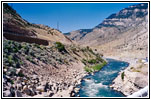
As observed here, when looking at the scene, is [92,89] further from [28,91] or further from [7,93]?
[7,93]

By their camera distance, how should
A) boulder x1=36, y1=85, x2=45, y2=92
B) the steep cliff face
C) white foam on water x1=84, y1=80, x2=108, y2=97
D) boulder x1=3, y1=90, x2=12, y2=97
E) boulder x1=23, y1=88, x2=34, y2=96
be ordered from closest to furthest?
boulder x1=3, y1=90, x2=12, y2=97
boulder x1=23, y1=88, x2=34, y2=96
boulder x1=36, y1=85, x2=45, y2=92
white foam on water x1=84, y1=80, x2=108, y2=97
the steep cliff face

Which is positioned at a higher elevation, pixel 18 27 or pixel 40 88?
pixel 18 27

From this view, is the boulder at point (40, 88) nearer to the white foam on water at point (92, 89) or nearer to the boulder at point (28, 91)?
the boulder at point (28, 91)

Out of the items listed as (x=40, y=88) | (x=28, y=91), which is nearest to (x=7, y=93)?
(x=28, y=91)

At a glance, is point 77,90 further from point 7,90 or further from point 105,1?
point 105,1

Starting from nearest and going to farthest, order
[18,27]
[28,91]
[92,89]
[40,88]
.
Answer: [28,91], [40,88], [92,89], [18,27]

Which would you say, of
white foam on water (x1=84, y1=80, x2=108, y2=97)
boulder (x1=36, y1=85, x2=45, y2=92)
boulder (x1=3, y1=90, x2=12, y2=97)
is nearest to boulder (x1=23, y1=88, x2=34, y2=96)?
boulder (x1=36, y1=85, x2=45, y2=92)

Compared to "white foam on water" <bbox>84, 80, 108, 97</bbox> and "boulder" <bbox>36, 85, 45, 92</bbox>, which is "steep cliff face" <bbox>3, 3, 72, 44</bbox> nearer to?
"white foam on water" <bbox>84, 80, 108, 97</bbox>

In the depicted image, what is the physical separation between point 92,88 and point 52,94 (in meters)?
9.60

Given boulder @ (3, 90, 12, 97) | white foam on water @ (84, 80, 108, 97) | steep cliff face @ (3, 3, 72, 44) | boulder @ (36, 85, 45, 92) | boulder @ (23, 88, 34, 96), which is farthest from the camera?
steep cliff face @ (3, 3, 72, 44)

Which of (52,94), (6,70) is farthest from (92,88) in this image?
(6,70)

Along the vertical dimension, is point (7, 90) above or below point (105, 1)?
below

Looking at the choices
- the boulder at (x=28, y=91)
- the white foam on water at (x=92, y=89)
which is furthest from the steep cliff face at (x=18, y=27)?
the boulder at (x=28, y=91)

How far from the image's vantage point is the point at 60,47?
55188 mm
